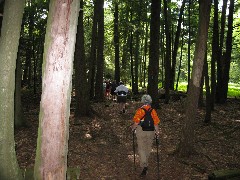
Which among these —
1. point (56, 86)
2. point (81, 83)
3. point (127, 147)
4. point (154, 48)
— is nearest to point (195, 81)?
point (127, 147)

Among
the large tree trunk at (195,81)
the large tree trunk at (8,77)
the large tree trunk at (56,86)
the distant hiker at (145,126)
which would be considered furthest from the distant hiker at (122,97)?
the large tree trunk at (56,86)

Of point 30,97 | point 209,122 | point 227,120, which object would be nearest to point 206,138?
point 209,122

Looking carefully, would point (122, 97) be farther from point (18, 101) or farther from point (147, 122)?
point (147, 122)

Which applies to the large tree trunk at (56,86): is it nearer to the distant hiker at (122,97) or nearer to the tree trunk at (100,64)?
the distant hiker at (122,97)

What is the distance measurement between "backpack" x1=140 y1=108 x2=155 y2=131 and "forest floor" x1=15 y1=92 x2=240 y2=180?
4.68ft

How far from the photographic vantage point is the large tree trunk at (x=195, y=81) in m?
9.18

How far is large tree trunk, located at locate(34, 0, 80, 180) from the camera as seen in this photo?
13.3 feet

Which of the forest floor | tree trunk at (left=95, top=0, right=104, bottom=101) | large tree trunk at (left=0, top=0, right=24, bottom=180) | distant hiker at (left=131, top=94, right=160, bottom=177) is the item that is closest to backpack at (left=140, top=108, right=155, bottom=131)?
distant hiker at (left=131, top=94, right=160, bottom=177)

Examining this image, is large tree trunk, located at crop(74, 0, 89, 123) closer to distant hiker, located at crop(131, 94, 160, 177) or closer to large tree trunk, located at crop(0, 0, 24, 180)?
distant hiker, located at crop(131, 94, 160, 177)

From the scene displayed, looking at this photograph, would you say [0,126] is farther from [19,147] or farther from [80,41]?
[80,41]

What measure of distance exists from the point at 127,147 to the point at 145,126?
9.00 feet

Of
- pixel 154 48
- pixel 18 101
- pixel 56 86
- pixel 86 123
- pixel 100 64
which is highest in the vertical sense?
pixel 154 48

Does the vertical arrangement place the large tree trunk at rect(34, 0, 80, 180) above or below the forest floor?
above

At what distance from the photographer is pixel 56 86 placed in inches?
160
